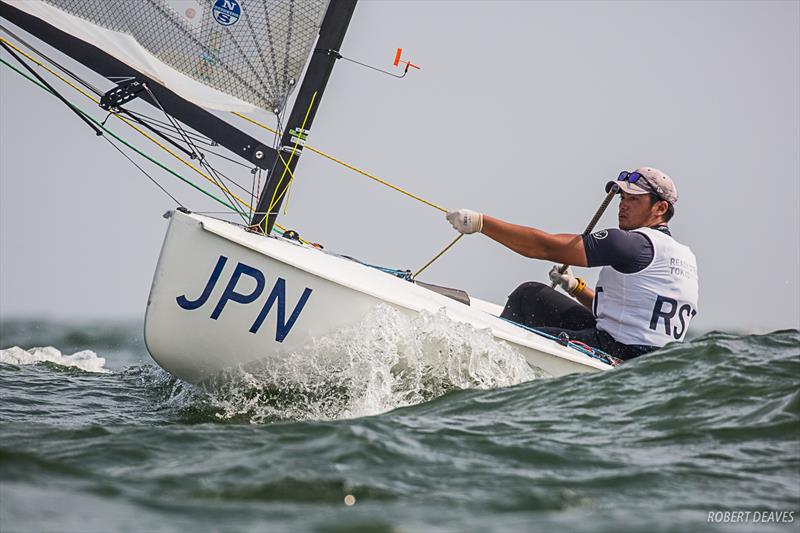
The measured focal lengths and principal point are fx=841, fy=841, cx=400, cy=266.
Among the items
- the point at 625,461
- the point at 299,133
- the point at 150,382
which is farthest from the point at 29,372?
the point at 625,461

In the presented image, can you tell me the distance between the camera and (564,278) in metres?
5.71

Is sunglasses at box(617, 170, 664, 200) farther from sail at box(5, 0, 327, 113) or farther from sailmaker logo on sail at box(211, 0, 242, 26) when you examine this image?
sailmaker logo on sail at box(211, 0, 242, 26)

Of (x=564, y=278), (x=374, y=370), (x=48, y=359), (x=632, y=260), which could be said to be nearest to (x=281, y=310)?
(x=374, y=370)

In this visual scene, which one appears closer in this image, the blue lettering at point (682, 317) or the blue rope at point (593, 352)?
the blue rope at point (593, 352)

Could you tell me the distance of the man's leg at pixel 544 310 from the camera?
203 inches

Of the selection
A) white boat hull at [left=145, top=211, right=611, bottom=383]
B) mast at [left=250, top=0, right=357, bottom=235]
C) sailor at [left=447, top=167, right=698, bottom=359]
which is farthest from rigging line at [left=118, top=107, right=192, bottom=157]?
sailor at [left=447, top=167, right=698, bottom=359]

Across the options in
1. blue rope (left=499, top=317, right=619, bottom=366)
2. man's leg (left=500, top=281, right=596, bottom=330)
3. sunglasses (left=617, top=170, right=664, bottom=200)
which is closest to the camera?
blue rope (left=499, top=317, right=619, bottom=366)

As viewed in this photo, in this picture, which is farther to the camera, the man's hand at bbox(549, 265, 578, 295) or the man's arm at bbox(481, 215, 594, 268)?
the man's hand at bbox(549, 265, 578, 295)

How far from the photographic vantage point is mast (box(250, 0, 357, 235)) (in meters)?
4.60

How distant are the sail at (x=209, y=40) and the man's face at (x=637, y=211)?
79.9 inches

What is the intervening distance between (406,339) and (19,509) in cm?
232

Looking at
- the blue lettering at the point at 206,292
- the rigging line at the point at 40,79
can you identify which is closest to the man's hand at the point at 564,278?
the blue lettering at the point at 206,292

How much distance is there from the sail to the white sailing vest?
214cm

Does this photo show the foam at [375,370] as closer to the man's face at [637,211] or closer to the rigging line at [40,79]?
the man's face at [637,211]
